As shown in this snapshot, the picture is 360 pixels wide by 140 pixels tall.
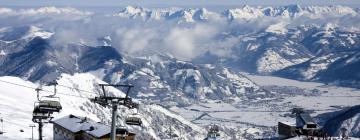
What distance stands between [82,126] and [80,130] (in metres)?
1.22

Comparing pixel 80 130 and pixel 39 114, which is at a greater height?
pixel 39 114

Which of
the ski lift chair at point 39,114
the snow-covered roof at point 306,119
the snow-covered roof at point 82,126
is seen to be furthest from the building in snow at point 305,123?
the ski lift chair at point 39,114

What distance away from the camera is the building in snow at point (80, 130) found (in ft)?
351

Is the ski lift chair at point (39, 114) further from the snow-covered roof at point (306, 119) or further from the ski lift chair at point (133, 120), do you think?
the snow-covered roof at point (306, 119)

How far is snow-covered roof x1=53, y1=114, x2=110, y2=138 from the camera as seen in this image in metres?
107

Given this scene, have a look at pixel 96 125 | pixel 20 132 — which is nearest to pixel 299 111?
pixel 96 125

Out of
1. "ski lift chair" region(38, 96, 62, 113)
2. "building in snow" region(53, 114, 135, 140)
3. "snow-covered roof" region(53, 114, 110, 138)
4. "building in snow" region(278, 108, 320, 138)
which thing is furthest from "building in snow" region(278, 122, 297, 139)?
"ski lift chair" region(38, 96, 62, 113)

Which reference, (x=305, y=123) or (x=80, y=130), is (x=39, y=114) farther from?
(x=305, y=123)

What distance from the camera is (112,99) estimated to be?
45.0 m

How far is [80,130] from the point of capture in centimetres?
11338

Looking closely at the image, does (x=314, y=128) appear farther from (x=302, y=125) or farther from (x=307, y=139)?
(x=307, y=139)

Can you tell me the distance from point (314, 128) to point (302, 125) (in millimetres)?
2889

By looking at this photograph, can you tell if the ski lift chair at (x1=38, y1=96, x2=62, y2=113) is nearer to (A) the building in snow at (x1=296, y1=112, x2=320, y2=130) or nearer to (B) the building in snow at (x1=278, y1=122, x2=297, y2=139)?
(A) the building in snow at (x1=296, y1=112, x2=320, y2=130)

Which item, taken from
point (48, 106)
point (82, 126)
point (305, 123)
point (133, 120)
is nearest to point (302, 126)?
point (305, 123)
